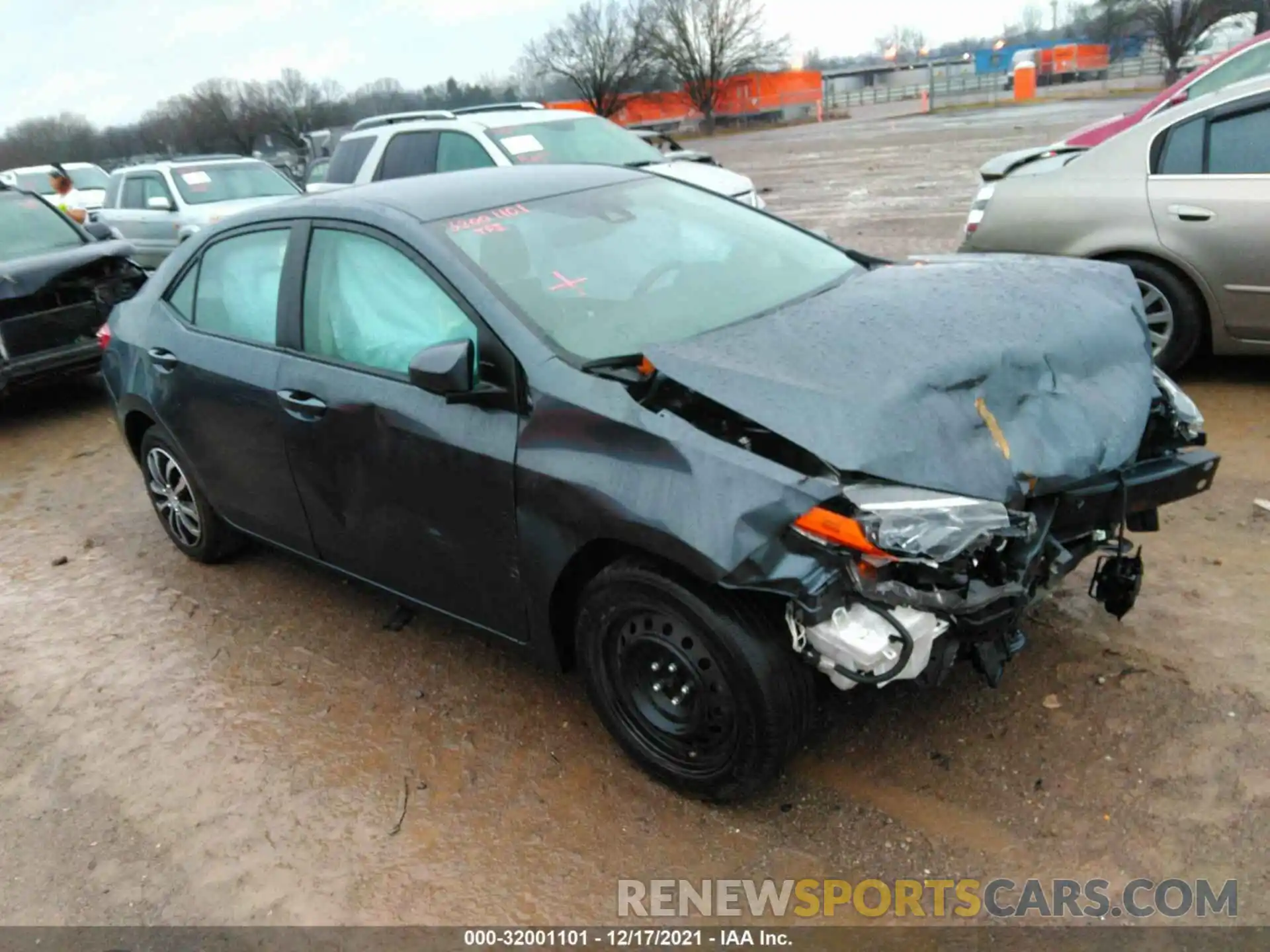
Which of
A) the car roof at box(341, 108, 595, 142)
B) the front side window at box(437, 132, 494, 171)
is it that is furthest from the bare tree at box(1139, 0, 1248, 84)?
the front side window at box(437, 132, 494, 171)

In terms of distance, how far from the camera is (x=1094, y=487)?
273cm

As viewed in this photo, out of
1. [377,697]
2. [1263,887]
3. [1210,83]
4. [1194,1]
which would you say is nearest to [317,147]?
[1210,83]

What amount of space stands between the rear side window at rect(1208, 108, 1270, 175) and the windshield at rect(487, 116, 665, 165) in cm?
553

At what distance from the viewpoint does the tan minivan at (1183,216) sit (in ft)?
16.9

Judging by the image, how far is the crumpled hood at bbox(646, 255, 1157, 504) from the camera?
2.49 meters

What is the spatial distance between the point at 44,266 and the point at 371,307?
5.36m

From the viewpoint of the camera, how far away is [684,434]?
2.59 m

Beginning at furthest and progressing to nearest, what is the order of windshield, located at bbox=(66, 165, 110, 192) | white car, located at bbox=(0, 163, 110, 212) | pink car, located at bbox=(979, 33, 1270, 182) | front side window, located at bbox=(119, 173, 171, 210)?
windshield, located at bbox=(66, 165, 110, 192)
white car, located at bbox=(0, 163, 110, 212)
front side window, located at bbox=(119, 173, 171, 210)
pink car, located at bbox=(979, 33, 1270, 182)

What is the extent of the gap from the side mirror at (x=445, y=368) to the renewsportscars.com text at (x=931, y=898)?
148cm

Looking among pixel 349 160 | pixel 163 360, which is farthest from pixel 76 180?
pixel 163 360

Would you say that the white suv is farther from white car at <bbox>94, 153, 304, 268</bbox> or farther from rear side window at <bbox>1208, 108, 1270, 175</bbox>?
rear side window at <bbox>1208, 108, 1270, 175</bbox>

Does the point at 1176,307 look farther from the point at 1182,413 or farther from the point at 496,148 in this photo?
the point at 496,148

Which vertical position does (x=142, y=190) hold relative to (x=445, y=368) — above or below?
above

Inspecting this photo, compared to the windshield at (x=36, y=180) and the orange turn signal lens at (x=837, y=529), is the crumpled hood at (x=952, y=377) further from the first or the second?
the windshield at (x=36, y=180)
